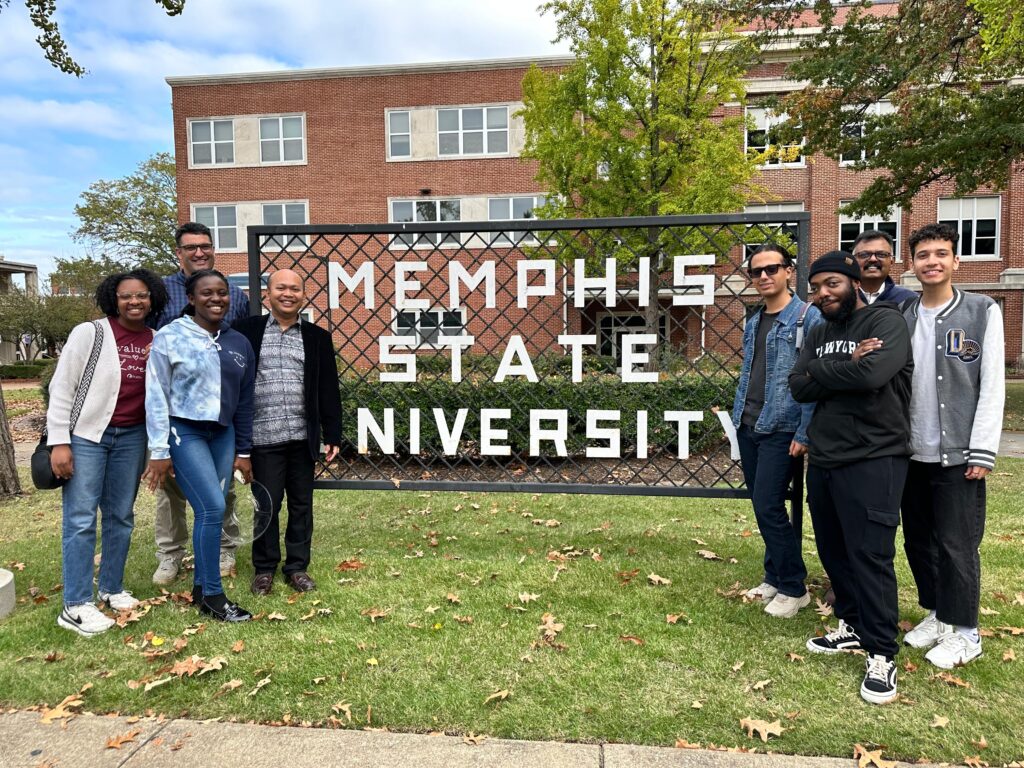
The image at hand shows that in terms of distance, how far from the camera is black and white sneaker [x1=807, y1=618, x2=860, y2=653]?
3.23 m

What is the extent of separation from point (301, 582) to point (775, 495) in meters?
2.91

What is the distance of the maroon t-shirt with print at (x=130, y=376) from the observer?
354 cm

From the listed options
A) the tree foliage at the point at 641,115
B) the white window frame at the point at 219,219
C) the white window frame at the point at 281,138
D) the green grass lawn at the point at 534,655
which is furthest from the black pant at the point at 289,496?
the white window frame at the point at 281,138

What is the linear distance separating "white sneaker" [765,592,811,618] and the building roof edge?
21437mm

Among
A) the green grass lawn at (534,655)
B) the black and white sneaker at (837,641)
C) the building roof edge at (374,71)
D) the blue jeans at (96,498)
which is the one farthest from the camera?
the building roof edge at (374,71)

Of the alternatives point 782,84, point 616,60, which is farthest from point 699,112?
point 782,84

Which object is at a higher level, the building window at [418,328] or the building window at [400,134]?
the building window at [400,134]

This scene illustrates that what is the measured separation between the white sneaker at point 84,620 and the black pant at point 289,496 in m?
0.86

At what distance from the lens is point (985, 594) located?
3.94 metres

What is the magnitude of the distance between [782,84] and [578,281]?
20825 mm

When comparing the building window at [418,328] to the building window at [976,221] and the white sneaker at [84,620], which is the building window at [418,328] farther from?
the building window at [976,221]

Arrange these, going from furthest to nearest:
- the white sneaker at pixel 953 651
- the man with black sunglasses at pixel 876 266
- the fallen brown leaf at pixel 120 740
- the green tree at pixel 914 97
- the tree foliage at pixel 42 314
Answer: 1. the tree foliage at pixel 42 314
2. the green tree at pixel 914 97
3. the man with black sunglasses at pixel 876 266
4. the white sneaker at pixel 953 651
5. the fallen brown leaf at pixel 120 740

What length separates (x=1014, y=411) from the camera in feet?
40.4

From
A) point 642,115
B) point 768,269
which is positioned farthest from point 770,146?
point 768,269
